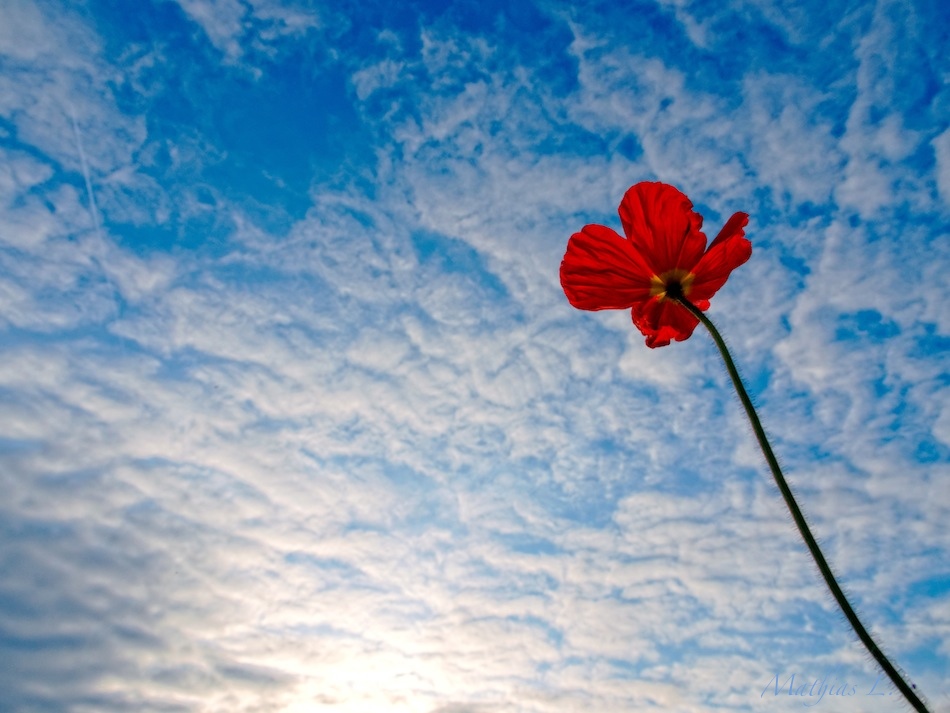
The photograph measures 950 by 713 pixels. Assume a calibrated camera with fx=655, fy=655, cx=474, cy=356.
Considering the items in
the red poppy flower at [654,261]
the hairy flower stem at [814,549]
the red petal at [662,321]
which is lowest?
the hairy flower stem at [814,549]

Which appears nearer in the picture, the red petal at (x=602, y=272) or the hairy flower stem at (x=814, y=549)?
the hairy flower stem at (x=814, y=549)

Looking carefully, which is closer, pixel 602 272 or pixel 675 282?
pixel 675 282

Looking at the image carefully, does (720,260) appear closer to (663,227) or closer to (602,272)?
(663,227)

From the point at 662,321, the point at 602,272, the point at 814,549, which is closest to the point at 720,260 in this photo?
the point at 662,321

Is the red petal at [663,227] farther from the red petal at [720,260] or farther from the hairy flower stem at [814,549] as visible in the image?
the hairy flower stem at [814,549]

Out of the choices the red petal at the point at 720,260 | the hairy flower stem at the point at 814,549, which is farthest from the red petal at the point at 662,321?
the hairy flower stem at the point at 814,549

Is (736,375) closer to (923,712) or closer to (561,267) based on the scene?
(923,712)
